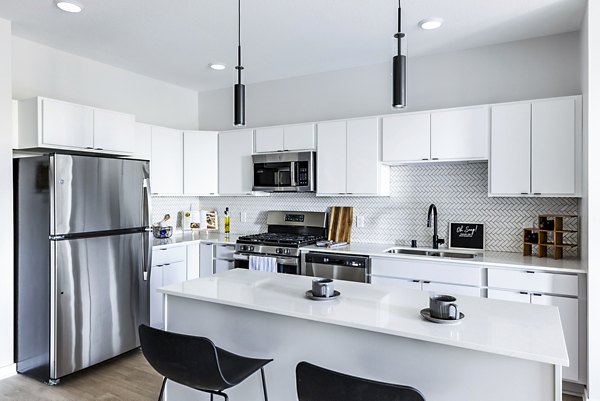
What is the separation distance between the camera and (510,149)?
3449 mm

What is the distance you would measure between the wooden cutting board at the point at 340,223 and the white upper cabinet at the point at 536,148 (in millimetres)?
1516

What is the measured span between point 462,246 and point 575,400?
4.74 ft

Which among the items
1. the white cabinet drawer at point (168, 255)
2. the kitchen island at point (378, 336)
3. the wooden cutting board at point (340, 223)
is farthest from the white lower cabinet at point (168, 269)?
the kitchen island at point (378, 336)

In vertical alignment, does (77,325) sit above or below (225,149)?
below

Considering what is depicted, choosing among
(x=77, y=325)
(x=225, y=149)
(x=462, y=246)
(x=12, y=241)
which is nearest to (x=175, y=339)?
(x=77, y=325)

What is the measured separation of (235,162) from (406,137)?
2.09m

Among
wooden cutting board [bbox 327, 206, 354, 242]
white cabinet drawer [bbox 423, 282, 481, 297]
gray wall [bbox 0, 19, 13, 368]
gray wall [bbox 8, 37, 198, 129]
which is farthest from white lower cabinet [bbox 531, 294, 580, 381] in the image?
gray wall [bbox 8, 37, 198, 129]

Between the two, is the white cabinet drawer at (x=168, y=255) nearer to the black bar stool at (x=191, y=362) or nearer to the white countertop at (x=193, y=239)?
the white countertop at (x=193, y=239)

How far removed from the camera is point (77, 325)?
331cm

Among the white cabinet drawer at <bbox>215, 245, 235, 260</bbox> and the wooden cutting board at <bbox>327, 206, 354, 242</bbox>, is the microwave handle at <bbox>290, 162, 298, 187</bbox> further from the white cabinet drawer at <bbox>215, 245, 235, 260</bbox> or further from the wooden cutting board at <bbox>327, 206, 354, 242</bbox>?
the white cabinet drawer at <bbox>215, 245, 235, 260</bbox>

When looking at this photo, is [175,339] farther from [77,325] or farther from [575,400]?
[575,400]

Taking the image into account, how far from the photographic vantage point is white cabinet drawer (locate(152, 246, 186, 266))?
13.8 feet

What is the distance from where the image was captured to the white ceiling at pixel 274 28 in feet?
9.98
